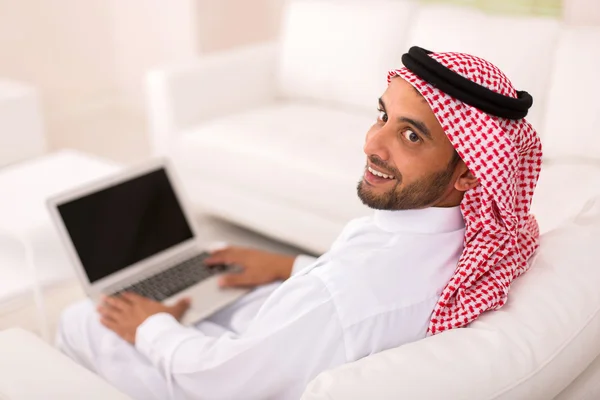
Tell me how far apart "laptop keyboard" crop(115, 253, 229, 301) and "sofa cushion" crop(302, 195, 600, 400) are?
100cm

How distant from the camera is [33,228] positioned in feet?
7.16

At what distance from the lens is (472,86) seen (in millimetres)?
1138

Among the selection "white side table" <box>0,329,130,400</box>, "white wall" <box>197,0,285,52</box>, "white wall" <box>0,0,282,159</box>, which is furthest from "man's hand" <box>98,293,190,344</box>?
"white wall" <box>197,0,285,52</box>

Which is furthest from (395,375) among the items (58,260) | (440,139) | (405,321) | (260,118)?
(260,118)

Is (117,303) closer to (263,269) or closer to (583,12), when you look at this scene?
(263,269)

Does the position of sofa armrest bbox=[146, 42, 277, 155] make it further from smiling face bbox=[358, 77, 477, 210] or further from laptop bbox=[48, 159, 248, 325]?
smiling face bbox=[358, 77, 477, 210]

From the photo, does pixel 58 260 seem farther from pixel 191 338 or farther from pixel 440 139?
pixel 440 139

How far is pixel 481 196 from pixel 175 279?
1.03 metres

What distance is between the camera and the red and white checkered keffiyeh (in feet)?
3.76

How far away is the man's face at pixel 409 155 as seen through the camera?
119 centimetres

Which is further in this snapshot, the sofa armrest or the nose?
the sofa armrest

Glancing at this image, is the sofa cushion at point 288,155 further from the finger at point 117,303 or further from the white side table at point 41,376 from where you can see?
the white side table at point 41,376

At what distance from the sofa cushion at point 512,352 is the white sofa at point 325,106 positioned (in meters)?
0.63

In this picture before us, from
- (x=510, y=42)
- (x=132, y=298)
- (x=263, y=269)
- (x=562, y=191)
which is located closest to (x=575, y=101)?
(x=510, y=42)
